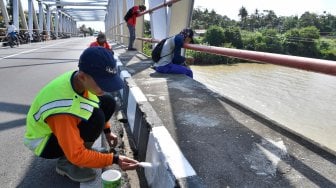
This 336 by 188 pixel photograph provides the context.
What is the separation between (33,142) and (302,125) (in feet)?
18.4

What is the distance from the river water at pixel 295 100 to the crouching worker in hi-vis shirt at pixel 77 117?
3.20 meters

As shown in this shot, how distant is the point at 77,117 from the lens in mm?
1910

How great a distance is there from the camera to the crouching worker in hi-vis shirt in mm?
1802

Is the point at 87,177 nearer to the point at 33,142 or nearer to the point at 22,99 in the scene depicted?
the point at 33,142

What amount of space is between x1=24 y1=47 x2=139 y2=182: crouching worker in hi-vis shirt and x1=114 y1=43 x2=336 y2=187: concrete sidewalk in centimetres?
48

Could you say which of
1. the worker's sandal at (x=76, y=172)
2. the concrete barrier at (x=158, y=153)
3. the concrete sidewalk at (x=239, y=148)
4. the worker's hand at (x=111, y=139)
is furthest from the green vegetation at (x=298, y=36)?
the worker's sandal at (x=76, y=172)

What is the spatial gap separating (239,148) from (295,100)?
21.4 feet

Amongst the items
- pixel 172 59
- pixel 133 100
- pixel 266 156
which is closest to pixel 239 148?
pixel 266 156

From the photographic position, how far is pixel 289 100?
8.04 meters

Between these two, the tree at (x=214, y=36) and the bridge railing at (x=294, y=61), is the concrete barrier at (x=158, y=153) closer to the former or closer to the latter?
the bridge railing at (x=294, y=61)

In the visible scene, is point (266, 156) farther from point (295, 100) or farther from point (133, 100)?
point (295, 100)

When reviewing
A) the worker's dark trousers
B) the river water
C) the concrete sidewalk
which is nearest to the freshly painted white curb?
the concrete sidewalk

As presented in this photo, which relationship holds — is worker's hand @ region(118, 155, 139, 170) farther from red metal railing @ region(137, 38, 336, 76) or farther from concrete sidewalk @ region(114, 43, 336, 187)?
red metal railing @ region(137, 38, 336, 76)

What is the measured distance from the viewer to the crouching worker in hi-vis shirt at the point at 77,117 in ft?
5.91
